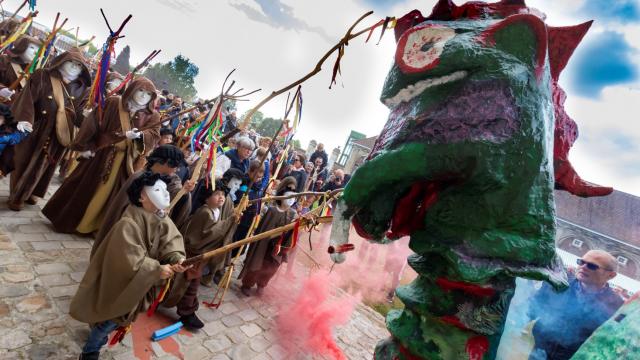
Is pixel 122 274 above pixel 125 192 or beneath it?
beneath

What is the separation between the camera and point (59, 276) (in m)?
3.85

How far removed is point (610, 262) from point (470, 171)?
144cm

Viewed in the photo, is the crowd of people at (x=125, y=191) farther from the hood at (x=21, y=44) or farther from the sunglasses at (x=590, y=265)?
the sunglasses at (x=590, y=265)

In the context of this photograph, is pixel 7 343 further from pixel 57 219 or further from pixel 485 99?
pixel 485 99

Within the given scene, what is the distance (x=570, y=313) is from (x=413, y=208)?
0.90 m

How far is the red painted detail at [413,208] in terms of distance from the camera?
116cm

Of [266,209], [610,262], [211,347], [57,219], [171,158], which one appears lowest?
[211,347]

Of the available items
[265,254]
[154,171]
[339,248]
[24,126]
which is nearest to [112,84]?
[24,126]

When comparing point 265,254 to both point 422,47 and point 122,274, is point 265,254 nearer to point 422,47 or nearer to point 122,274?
point 122,274

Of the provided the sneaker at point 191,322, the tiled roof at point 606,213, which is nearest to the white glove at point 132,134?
the sneaker at point 191,322

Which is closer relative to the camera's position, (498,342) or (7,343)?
(498,342)

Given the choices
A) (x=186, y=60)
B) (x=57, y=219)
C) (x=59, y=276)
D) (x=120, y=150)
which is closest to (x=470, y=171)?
(x=59, y=276)

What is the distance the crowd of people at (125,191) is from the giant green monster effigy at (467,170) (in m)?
2.31

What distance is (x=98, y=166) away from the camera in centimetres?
504
